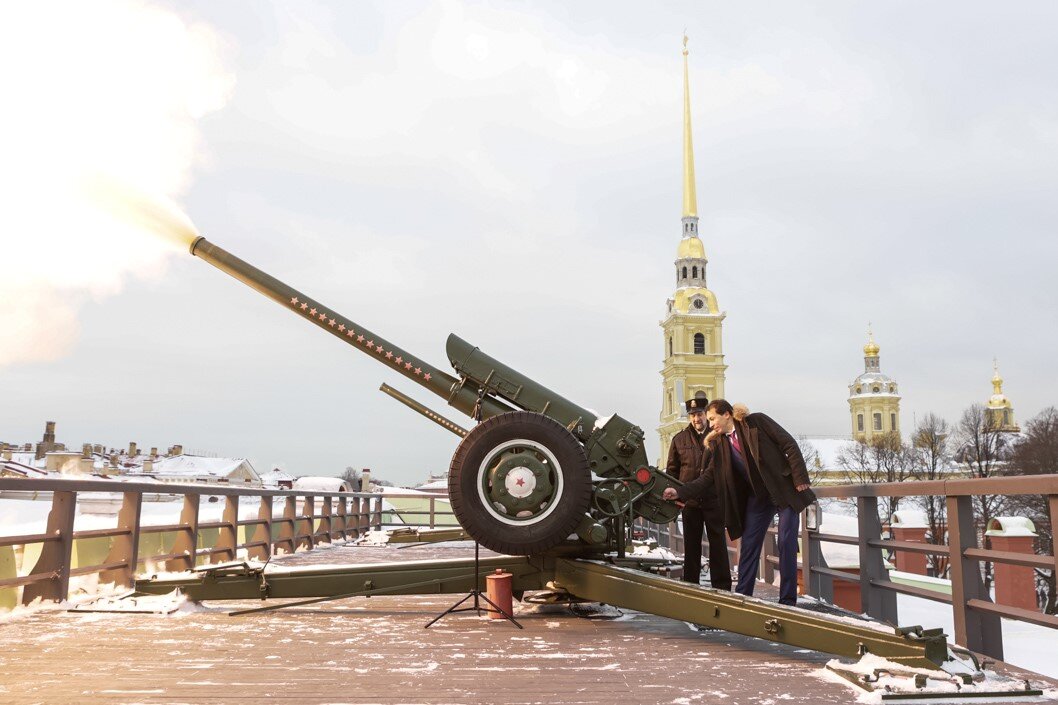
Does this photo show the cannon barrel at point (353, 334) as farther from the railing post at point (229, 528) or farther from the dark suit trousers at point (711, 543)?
the railing post at point (229, 528)

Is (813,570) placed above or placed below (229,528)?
below

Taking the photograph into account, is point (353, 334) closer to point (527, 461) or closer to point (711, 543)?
point (527, 461)

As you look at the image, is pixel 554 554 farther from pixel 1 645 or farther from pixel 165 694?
pixel 1 645

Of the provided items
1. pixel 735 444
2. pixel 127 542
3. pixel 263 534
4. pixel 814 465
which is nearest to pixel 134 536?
pixel 127 542

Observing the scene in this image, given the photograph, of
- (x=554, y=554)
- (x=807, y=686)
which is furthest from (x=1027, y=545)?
(x=807, y=686)

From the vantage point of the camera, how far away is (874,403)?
120 metres

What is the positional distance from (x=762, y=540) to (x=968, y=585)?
1.77m

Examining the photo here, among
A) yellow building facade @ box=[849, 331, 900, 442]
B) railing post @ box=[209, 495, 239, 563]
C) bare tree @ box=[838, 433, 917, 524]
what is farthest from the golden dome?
railing post @ box=[209, 495, 239, 563]

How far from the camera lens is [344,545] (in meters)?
15.5

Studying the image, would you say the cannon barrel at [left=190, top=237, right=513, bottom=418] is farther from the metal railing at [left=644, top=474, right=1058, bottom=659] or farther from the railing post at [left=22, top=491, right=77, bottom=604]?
the metal railing at [left=644, top=474, right=1058, bottom=659]

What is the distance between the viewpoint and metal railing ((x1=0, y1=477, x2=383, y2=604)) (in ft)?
19.9

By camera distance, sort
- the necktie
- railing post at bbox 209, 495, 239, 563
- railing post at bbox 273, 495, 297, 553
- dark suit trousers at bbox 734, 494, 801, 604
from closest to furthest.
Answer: dark suit trousers at bbox 734, 494, 801, 604
the necktie
railing post at bbox 209, 495, 239, 563
railing post at bbox 273, 495, 297, 553

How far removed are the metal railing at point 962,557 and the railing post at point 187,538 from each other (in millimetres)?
6318

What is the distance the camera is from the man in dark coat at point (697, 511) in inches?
264
